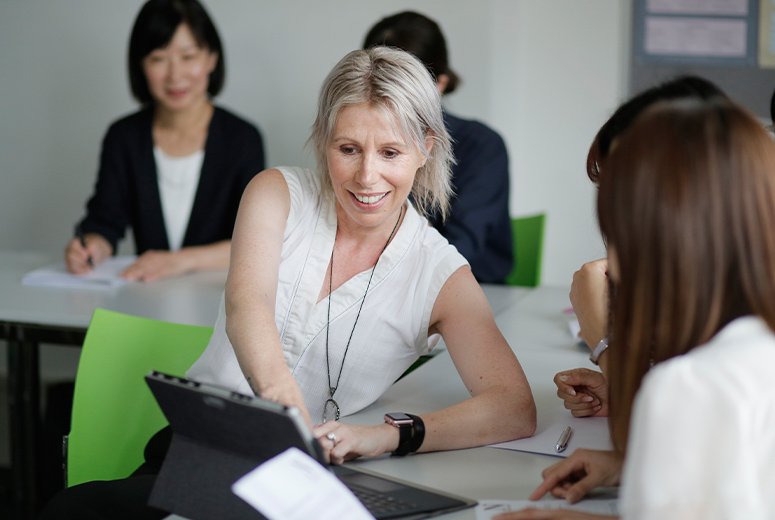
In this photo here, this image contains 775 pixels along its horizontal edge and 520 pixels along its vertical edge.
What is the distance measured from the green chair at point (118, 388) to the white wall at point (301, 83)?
2010mm

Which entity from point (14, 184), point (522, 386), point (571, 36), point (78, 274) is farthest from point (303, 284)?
point (14, 184)

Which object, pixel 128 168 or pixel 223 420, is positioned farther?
pixel 128 168

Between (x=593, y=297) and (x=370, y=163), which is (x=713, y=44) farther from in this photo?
(x=370, y=163)

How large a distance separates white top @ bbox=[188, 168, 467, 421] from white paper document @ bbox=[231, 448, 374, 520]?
0.75 m

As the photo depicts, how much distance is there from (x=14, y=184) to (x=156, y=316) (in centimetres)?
199

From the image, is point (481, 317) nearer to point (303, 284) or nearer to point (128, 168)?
point (303, 284)

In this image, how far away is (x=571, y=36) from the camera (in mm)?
4027

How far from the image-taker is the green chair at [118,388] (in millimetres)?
2082

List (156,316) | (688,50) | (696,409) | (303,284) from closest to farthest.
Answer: (696,409) < (303,284) < (156,316) < (688,50)

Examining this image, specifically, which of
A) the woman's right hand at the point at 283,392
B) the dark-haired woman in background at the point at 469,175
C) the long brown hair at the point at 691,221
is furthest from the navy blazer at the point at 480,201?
the long brown hair at the point at 691,221

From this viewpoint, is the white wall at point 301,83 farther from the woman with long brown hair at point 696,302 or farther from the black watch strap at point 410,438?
the woman with long brown hair at point 696,302

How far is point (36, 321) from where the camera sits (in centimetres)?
262

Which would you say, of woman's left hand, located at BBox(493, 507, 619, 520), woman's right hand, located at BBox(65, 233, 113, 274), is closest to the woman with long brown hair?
woman's left hand, located at BBox(493, 507, 619, 520)

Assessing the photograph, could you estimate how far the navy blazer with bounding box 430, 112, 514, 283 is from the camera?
3.09m
